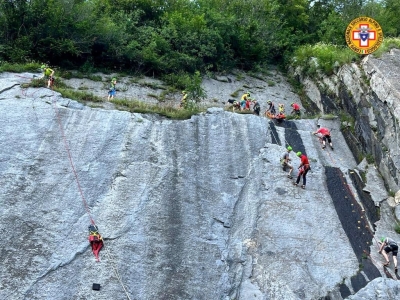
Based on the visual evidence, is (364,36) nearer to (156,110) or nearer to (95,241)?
(156,110)

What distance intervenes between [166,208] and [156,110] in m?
6.04

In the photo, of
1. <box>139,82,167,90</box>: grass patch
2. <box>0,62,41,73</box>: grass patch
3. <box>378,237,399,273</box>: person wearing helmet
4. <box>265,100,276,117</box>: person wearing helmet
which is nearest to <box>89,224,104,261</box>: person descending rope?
<box>378,237,399,273</box>: person wearing helmet

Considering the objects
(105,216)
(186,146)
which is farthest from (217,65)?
(105,216)

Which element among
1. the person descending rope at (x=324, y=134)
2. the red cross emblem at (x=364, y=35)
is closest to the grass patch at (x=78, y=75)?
the person descending rope at (x=324, y=134)

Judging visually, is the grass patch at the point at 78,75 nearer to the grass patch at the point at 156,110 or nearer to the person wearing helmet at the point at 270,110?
the grass patch at the point at 156,110

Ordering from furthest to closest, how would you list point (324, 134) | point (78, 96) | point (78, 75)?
point (78, 75) < point (78, 96) < point (324, 134)

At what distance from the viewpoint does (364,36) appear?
23531mm

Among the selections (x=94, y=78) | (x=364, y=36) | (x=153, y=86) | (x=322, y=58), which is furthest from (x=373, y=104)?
(x=94, y=78)

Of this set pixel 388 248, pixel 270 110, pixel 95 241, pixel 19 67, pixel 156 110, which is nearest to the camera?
pixel 95 241

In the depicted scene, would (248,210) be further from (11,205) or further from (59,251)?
(11,205)

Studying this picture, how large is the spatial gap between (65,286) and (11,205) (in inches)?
132

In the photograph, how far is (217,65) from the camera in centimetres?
2964

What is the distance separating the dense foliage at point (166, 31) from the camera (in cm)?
2552

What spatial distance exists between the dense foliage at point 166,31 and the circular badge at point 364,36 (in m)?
8.43
